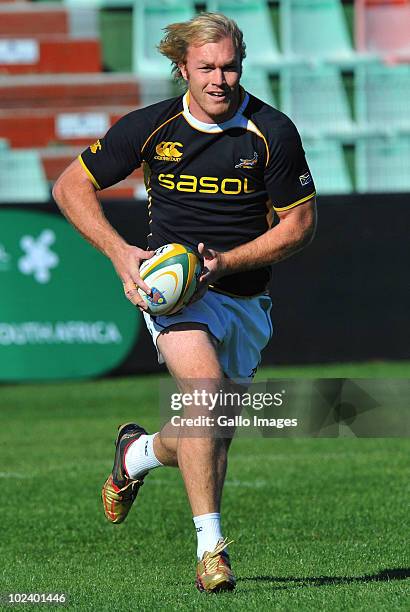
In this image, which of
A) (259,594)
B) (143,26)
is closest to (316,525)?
(259,594)

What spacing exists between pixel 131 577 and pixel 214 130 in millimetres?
1979

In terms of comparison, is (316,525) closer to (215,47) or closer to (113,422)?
(215,47)

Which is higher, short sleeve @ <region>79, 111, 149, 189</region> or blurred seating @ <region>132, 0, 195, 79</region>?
short sleeve @ <region>79, 111, 149, 189</region>

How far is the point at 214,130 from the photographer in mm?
5352

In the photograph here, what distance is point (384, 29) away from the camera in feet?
58.7

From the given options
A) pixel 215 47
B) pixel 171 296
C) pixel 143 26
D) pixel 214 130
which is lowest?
pixel 143 26

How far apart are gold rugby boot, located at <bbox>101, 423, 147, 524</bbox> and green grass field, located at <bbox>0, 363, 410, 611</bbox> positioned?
0.74 feet

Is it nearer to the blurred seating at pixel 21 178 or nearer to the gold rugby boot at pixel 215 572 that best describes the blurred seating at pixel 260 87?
the blurred seating at pixel 21 178

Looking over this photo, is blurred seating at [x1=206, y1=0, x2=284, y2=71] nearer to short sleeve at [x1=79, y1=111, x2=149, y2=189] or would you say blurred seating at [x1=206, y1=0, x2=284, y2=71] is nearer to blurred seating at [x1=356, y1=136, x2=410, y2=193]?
blurred seating at [x1=356, y1=136, x2=410, y2=193]

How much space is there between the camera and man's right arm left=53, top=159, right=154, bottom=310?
5184 mm

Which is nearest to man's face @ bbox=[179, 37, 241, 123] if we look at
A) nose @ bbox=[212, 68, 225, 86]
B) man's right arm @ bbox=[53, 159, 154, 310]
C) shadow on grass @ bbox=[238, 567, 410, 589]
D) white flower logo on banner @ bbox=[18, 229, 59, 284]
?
nose @ bbox=[212, 68, 225, 86]

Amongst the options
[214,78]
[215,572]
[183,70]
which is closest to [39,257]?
[183,70]

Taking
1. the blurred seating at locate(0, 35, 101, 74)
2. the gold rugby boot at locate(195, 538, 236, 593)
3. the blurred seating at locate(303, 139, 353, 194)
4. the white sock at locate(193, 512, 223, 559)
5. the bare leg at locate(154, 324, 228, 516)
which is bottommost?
the blurred seating at locate(303, 139, 353, 194)

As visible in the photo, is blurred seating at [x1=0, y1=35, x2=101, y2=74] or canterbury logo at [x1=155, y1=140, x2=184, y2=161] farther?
blurred seating at [x1=0, y1=35, x2=101, y2=74]
